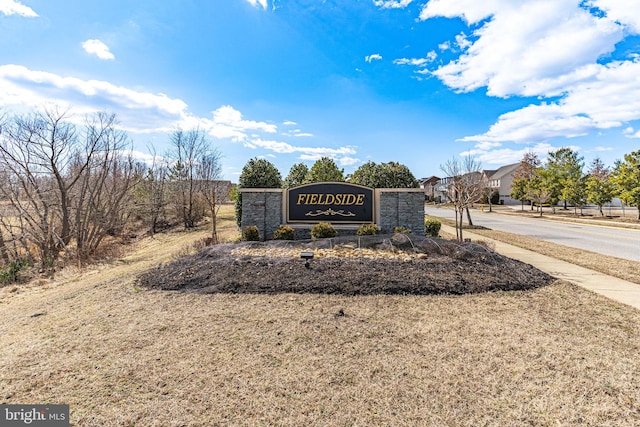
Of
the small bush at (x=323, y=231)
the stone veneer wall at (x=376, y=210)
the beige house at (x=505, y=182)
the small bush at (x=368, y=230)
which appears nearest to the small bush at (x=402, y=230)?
the stone veneer wall at (x=376, y=210)

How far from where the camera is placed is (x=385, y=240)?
8562mm

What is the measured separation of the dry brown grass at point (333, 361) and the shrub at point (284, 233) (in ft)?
16.1

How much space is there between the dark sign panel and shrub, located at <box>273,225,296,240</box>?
29.2 inches

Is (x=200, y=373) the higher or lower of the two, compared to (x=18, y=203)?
lower

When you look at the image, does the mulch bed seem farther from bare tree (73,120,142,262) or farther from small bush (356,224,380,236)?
bare tree (73,120,142,262)

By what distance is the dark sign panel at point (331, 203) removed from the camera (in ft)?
35.1

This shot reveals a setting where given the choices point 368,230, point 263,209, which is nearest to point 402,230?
point 368,230

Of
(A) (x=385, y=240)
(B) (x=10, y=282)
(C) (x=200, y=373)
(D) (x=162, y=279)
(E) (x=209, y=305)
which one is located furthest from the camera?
(B) (x=10, y=282)

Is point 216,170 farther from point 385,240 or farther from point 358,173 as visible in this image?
point 385,240

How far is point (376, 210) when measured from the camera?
10688mm

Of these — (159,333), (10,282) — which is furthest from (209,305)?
(10,282)

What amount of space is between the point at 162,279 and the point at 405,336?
517 cm

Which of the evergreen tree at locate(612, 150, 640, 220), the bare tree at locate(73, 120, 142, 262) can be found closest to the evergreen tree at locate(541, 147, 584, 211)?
the evergreen tree at locate(612, 150, 640, 220)

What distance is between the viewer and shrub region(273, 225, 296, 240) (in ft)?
32.7
